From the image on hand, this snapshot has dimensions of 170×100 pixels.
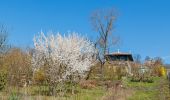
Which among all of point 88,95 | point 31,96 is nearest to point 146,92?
point 88,95

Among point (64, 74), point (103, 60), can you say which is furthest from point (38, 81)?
point (103, 60)

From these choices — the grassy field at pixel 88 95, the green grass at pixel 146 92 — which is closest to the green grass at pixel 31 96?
the grassy field at pixel 88 95

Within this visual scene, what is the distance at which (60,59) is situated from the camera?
2781cm

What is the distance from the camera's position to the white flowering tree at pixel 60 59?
27.4 meters

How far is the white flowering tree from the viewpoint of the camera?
27.4 metres

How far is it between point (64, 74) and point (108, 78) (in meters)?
18.6

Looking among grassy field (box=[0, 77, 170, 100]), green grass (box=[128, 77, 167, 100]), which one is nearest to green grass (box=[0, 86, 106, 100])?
grassy field (box=[0, 77, 170, 100])

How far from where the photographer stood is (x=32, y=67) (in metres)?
30.3

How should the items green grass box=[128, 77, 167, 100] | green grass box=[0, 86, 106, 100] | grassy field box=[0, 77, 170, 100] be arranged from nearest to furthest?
green grass box=[0, 86, 106, 100] → grassy field box=[0, 77, 170, 100] → green grass box=[128, 77, 167, 100]

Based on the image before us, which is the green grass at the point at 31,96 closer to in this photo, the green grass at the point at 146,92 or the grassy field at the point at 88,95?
the grassy field at the point at 88,95

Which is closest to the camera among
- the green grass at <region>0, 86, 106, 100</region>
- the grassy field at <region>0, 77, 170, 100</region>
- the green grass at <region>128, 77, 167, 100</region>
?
the green grass at <region>0, 86, 106, 100</region>

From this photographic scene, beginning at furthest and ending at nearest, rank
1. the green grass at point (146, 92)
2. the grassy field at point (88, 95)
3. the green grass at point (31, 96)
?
the green grass at point (146, 92), the grassy field at point (88, 95), the green grass at point (31, 96)

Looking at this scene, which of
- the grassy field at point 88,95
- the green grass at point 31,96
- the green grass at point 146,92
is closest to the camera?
the green grass at point 31,96

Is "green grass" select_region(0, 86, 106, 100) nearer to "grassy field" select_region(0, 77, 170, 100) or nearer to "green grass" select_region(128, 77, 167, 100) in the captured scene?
"grassy field" select_region(0, 77, 170, 100)
